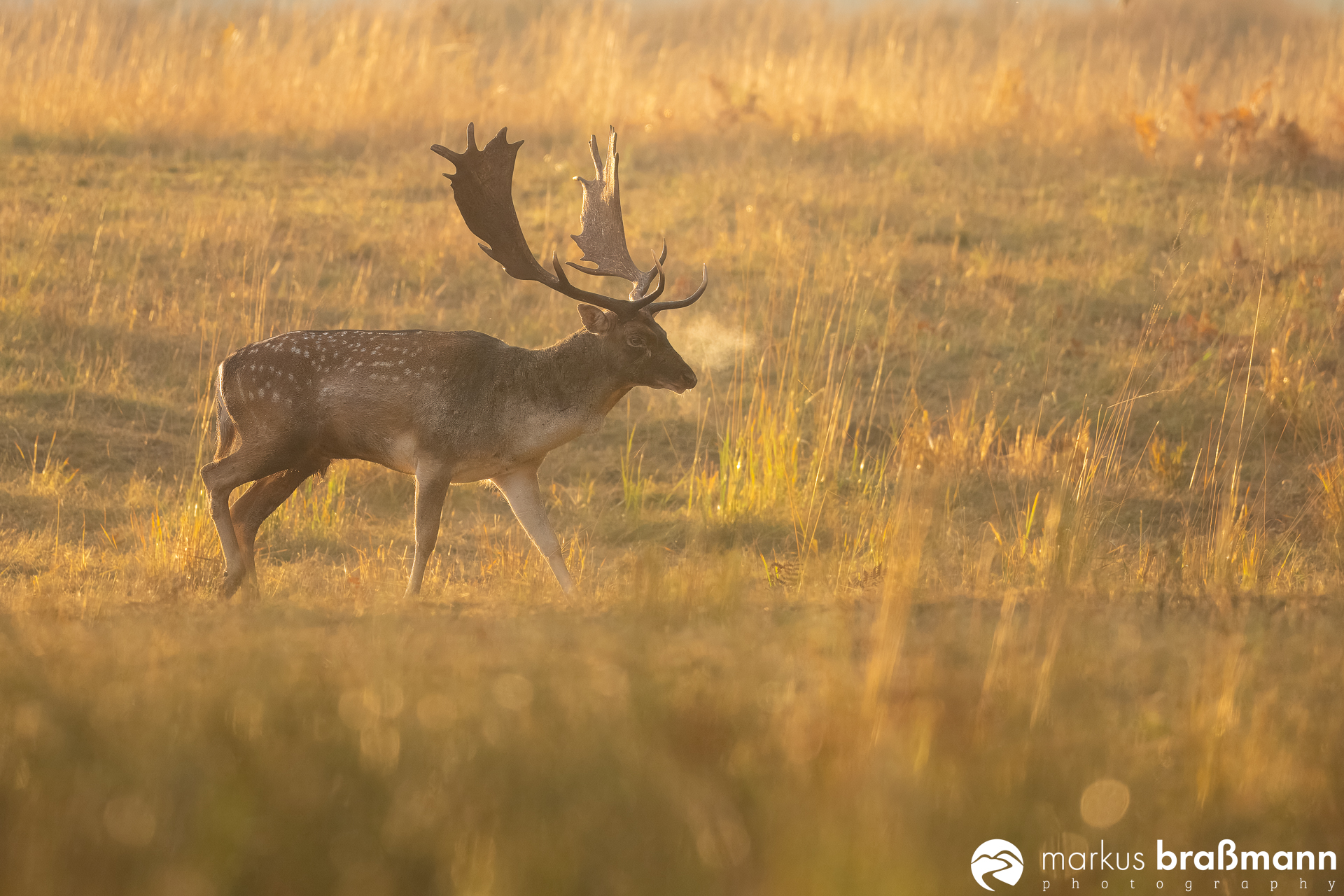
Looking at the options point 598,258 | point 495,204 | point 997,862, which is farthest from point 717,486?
point 997,862

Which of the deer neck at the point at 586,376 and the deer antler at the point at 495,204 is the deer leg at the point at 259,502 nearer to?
the deer neck at the point at 586,376

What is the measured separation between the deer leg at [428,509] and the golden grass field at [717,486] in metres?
0.40

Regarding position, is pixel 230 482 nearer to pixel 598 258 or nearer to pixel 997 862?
pixel 598 258

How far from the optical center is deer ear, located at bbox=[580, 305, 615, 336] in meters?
7.43

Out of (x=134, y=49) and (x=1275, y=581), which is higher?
(x=134, y=49)

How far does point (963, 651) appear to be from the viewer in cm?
436

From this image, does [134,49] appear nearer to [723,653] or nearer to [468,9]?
[468,9]

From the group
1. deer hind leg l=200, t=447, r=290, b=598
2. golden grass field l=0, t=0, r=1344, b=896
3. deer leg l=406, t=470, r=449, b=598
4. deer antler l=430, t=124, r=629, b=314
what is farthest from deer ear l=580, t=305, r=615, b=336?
deer hind leg l=200, t=447, r=290, b=598

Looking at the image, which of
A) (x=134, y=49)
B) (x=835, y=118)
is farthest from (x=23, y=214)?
(x=835, y=118)

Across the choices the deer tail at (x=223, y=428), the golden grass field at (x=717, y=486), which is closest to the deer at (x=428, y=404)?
the deer tail at (x=223, y=428)

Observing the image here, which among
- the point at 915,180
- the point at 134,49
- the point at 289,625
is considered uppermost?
the point at 134,49

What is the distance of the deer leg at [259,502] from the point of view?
739 cm

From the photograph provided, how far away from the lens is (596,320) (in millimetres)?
7441

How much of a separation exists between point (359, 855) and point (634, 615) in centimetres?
154
